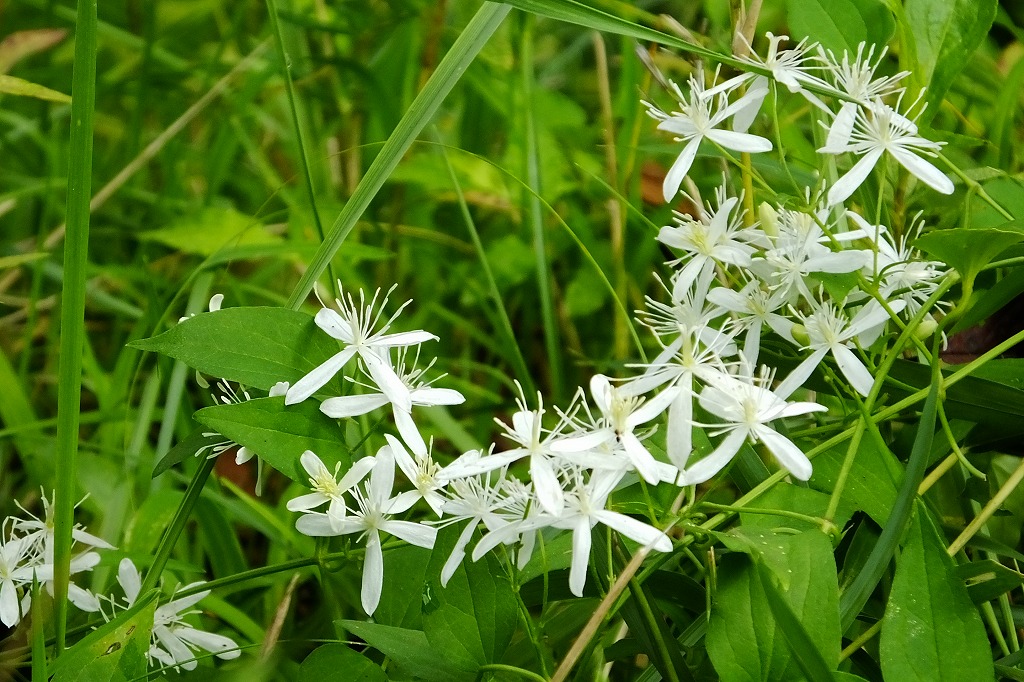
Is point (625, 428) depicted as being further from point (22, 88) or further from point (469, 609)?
point (22, 88)

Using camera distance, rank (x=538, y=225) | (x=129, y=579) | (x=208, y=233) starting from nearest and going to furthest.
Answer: (x=129, y=579)
(x=538, y=225)
(x=208, y=233)

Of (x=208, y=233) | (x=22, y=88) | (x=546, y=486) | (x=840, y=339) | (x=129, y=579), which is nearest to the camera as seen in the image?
(x=546, y=486)

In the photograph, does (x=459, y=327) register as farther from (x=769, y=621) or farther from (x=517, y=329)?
(x=769, y=621)

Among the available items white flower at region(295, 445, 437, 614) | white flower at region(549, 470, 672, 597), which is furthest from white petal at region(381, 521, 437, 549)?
white flower at region(549, 470, 672, 597)

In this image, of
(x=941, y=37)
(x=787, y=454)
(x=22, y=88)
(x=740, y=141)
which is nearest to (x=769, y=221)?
(x=740, y=141)

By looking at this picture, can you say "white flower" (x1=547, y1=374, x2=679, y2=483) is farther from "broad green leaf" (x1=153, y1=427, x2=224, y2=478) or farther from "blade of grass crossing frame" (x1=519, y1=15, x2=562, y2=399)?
"blade of grass crossing frame" (x1=519, y1=15, x2=562, y2=399)
